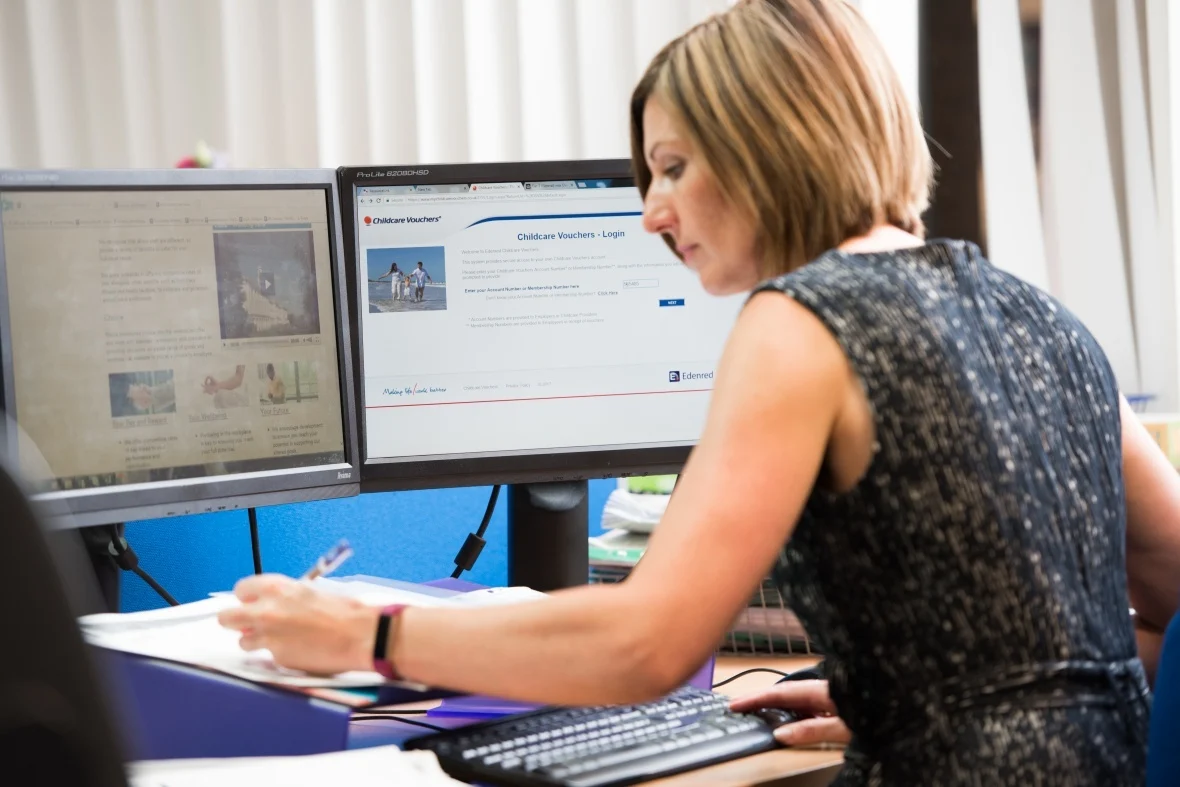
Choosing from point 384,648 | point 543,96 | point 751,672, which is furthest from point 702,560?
point 543,96

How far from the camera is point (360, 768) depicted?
0.87 meters

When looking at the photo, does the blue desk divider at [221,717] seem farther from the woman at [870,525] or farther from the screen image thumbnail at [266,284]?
the screen image thumbnail at [266,284]

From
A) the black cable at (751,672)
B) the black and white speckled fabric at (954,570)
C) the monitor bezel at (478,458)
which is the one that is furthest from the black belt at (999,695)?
the monitor bezel at (478,458)

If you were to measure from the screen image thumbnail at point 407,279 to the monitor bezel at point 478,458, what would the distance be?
0.07 feet

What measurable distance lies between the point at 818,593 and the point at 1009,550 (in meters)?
0.13

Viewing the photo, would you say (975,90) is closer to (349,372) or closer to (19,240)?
(349,372)

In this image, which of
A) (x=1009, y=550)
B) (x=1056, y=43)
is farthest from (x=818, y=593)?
(x=1056, y=43)

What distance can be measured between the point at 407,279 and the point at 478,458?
211mm

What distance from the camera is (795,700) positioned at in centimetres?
114

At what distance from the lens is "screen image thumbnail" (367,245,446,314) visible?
4.65 ft

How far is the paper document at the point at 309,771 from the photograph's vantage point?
84 centimetres

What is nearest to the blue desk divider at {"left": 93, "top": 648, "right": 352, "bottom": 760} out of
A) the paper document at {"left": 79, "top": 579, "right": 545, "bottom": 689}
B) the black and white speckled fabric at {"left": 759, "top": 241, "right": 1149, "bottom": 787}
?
the paper document at {"left": 79, "top": 579, "right": 545, "bottom": 689}

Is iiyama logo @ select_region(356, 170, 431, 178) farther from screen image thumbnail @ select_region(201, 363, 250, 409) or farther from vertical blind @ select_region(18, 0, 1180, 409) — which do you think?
vertical blind @ select_region(18, 0, 1180, 409)

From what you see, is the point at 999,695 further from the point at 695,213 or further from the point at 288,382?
the point at 288,382
